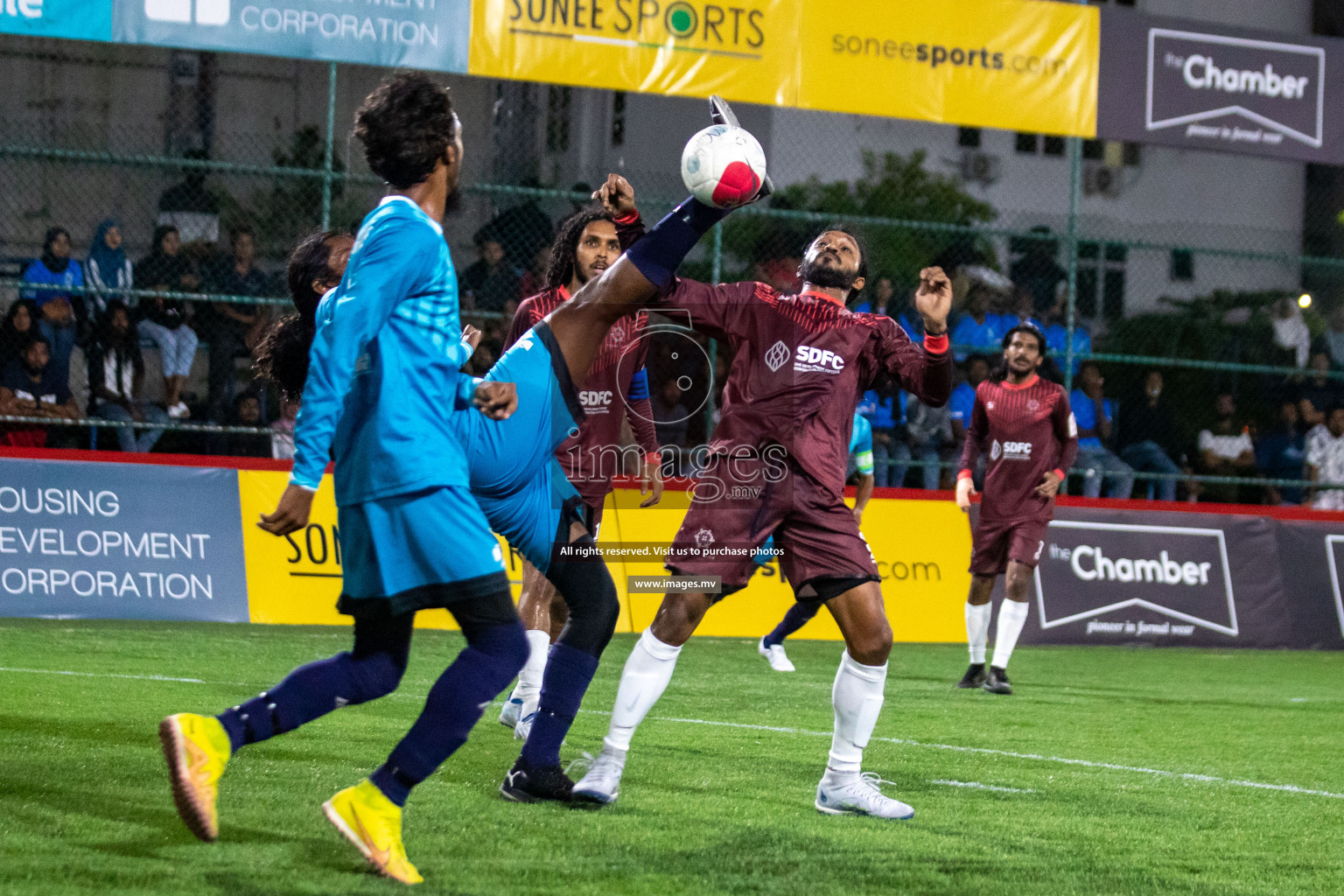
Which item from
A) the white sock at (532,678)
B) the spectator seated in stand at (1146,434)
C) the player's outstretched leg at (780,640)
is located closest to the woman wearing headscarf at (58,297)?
the player's outstretched leg at (780,640)

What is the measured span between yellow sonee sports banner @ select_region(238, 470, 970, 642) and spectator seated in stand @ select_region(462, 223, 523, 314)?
2260 millimetres

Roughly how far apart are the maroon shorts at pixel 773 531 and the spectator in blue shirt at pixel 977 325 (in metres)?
9.11

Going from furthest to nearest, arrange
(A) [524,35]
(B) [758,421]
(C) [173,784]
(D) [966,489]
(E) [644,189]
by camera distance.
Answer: (E) [644,189] → (A) [524,35] → (D) [966,489] → (B) [758,421] → (C) [173,784]

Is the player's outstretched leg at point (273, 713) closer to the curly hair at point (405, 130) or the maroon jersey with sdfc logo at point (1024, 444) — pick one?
the curly hair at point (405, 130)

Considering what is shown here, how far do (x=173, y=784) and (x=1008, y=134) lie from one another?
32753mm

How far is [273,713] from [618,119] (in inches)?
838

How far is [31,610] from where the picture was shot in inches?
408

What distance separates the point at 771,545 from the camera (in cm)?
992

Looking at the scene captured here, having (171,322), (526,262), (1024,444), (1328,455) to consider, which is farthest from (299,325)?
(1328,455)

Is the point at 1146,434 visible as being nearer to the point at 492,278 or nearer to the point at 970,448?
the point at 970,448

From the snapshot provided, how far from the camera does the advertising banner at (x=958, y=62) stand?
12680 millimetres

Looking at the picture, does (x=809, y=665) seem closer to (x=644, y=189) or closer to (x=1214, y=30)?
(x=644, y=189)

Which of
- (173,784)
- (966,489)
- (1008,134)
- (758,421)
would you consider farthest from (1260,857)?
(1008,134)

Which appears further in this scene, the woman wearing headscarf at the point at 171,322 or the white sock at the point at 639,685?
the woman wearing headscarf at the point at 171,322
